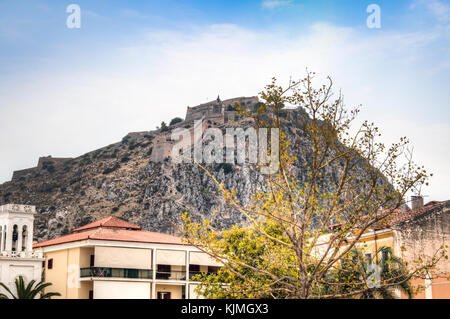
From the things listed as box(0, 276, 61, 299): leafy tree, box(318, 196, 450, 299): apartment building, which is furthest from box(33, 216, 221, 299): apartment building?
box(318, 196, 450, 299): apartment building

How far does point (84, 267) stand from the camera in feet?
142

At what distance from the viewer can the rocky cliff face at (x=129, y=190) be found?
422 feet

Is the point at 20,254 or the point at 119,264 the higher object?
the point at 20,254

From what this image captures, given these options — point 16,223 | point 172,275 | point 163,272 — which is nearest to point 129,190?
point 16,223

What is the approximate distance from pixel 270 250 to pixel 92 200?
124789mm

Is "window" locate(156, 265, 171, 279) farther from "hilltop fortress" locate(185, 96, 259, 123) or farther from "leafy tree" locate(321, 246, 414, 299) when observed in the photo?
"hilltop fortress" locate(185, 96, 259, 123)

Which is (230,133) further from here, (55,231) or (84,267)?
(84,267)

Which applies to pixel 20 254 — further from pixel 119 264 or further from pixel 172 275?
pixel 172 275

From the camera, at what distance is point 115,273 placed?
1686 inches

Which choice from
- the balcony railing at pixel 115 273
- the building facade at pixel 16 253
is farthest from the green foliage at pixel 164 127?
the balcony railing at pixel 115 273

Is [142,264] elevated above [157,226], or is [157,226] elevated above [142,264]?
[157,226]

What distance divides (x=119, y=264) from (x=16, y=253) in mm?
8066

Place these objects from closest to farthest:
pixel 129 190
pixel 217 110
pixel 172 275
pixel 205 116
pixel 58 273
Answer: pixel 58 273, pixel 172 275, pixel 129 190, pixel 205 116, pixel 217 110
